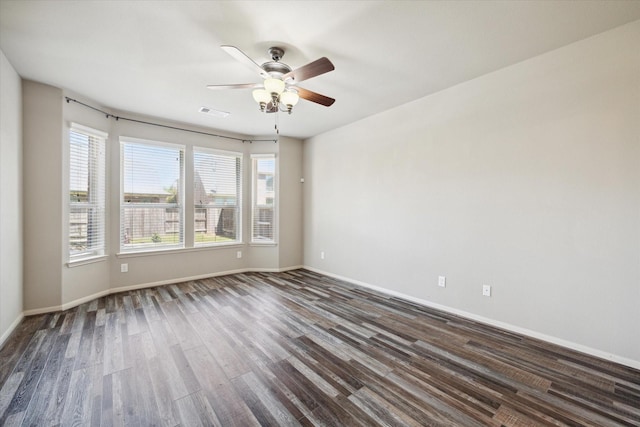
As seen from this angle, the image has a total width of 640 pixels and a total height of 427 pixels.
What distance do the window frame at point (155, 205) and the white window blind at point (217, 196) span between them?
207 millimetres

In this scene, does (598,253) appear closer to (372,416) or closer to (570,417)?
(570,417)

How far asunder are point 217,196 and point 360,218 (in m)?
2.72

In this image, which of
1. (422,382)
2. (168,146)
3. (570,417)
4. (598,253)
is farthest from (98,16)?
(598,253)

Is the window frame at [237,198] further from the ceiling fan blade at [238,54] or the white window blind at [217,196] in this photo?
the ceiling fan blade at [238,54]

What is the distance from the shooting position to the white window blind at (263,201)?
17.7 feet

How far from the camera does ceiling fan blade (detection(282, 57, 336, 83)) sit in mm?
2010

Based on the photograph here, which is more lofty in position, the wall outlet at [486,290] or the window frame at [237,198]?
the window frame at [237,198]

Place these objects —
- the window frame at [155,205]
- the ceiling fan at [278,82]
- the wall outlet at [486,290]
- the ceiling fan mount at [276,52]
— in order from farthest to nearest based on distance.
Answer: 1. the window frame at [155,205]
2. the wall outlet at [486,290]
3. the ceiling fan mount at [276,52]
4. the ceiling fan at [278,82]

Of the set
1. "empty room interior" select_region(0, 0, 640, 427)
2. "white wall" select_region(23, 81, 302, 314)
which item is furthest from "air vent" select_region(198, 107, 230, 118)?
"white wall" select_region(23, 81, 302, 314)

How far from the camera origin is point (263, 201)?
5.45 m

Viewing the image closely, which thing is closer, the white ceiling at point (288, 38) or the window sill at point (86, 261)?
the white ceiling at point (288, 38)

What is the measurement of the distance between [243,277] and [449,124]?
13.5ft

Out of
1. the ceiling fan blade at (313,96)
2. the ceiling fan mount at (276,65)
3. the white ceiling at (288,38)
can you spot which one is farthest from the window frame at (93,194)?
the ceiling fan blade at (313,96)

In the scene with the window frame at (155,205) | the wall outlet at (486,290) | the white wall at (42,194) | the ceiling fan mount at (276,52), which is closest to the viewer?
the ceiling fan mount at (276,52)
